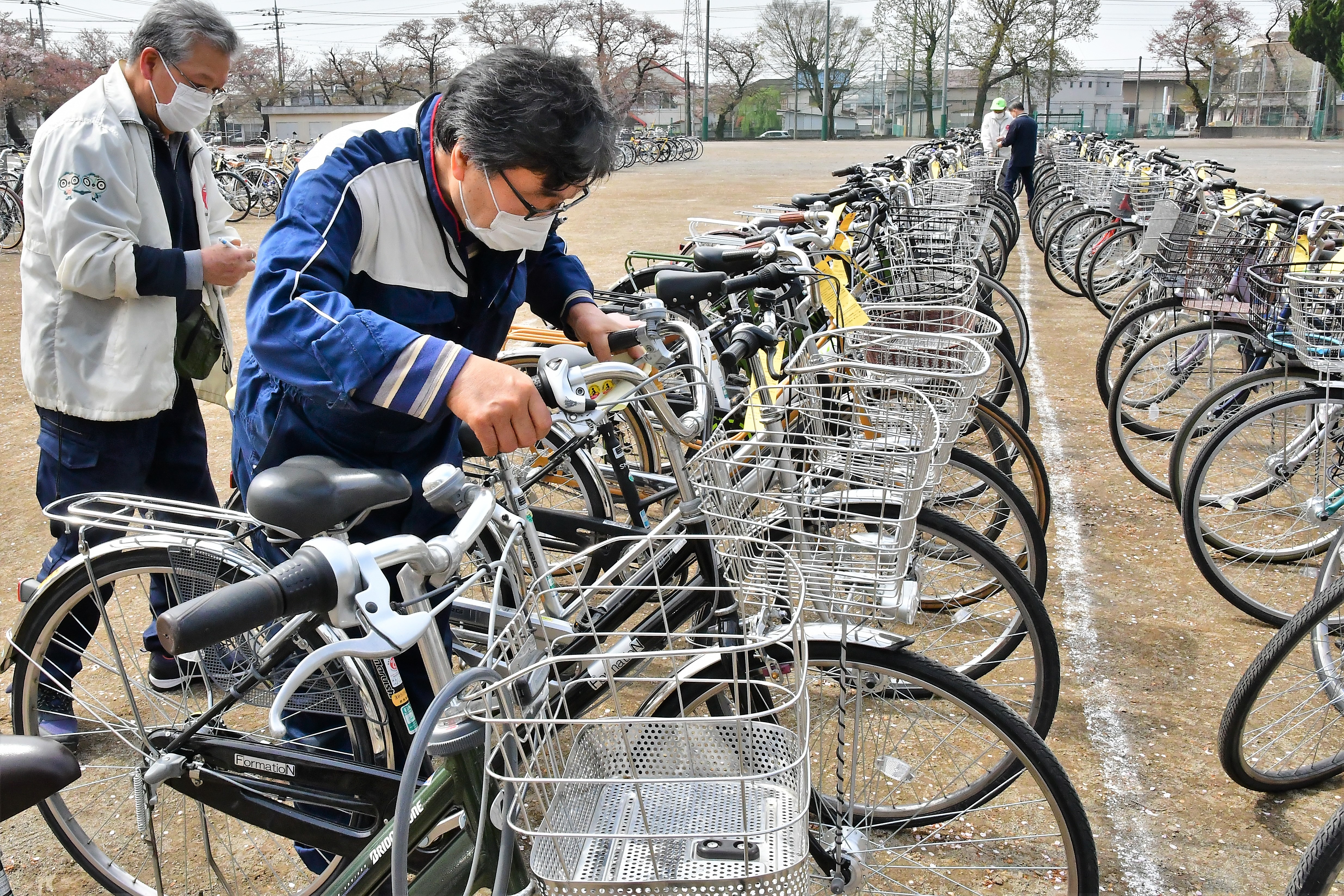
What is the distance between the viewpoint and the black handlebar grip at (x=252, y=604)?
1.01 metres

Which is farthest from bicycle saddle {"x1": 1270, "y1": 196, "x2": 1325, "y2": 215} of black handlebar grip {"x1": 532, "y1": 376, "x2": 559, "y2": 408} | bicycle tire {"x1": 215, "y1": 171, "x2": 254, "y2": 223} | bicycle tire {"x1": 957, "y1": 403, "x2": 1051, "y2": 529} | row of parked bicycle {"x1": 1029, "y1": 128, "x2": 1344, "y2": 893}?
bicycle tire {"x1": 215, "y1": 171, "x2": 254, "y2": 223}

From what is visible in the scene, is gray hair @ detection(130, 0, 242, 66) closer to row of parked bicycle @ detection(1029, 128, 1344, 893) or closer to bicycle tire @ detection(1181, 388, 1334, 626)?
row of parked bicycle @ detection(1029, 128, 1344, 893)

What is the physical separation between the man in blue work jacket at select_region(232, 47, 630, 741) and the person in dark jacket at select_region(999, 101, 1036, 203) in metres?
12.1

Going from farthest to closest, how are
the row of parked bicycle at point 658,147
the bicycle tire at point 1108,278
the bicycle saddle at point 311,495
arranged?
1. the row of parked bicycle at point 658,147
2. the bicycle tire at point 1108,278
3. the bicycle saddle at point 311,495

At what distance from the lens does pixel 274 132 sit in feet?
154

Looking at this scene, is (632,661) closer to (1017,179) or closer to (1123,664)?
(1123,664)

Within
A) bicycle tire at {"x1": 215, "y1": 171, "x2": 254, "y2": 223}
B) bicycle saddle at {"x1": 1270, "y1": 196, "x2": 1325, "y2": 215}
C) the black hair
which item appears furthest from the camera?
bicycle tire at {"x1": 215, "y1": 171, "x2": 254, "y2": 223}

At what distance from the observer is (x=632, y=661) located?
202cm

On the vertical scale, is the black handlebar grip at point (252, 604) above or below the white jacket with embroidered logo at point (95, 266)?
below

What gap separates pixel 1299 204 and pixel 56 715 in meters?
5.59

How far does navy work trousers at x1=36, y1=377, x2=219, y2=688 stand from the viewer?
2.70 metres

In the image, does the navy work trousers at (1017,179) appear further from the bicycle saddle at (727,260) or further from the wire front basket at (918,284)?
the bicycle saddle at (727,260)

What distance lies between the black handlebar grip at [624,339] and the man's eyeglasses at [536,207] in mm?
354

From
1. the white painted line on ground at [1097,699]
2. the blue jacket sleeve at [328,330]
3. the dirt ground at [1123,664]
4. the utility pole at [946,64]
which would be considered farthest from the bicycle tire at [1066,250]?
the utility pole at [946,64]
